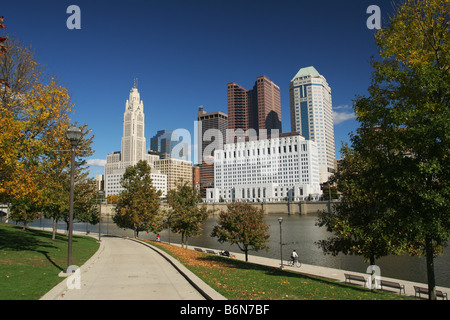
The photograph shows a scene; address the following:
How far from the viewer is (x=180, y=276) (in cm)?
1428

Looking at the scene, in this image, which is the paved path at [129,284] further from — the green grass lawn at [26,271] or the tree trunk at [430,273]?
the tree trunk at [430,273]

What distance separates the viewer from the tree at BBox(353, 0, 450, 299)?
39.5 ft

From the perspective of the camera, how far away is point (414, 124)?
42.0ft

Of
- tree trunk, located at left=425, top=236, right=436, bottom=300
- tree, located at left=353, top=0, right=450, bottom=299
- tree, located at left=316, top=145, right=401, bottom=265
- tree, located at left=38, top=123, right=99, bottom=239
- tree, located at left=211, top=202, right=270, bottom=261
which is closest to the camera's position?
tree, located at left=353, top=0, right=450, bottom=299

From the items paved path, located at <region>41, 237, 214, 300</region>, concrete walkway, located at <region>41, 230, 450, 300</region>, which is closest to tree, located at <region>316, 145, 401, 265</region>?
concrete walkway, located at <region>41, 230, 450, 300</region>

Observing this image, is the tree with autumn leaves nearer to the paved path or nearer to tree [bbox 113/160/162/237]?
the paved path

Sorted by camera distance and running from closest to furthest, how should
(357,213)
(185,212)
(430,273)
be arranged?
1. (430,273)
2. (357,213)
3. (185,212)

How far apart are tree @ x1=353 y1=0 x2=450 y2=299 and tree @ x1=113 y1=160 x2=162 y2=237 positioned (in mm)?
35297

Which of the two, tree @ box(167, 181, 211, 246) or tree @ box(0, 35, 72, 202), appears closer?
tree @ box(0, 35, 72, 202)

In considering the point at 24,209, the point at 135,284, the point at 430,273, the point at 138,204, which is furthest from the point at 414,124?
the point at 24,209

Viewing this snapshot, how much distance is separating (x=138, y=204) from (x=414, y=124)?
1502 inches

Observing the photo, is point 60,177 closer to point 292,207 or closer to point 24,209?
point 24,209

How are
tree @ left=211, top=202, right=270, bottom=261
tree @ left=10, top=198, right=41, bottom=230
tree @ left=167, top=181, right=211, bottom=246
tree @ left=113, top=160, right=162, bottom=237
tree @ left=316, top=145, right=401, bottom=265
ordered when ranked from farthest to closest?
tree @ left=113, top=160, right=162, bottom=237
tree @ left=167, top=181, right=211, bottom=246
tree @ left=211, top=202, right=270, bottom=261
tree @ left=10, top=198, right=41, bottom=230
tree @ left=316, top=145, right=401, bottom=265
